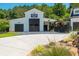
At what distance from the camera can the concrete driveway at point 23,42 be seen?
791 cm

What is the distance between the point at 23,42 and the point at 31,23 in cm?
46

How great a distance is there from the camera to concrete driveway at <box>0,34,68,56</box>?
311 inches

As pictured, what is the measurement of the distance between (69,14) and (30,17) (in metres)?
0.87

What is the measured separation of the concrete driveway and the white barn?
16cm

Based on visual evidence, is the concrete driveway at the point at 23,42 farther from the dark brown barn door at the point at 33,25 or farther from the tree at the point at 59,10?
the tree at the point at 59,10

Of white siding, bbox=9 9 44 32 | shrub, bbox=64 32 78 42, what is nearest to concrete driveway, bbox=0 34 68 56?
shrub, bbox=64 32 78 42

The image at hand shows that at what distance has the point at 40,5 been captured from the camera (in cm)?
781

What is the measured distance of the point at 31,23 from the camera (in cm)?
807

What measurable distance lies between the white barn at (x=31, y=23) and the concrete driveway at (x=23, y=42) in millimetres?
160

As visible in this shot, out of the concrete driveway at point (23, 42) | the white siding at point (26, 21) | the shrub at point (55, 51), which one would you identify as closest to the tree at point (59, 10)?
the white siding at point (26, 21)

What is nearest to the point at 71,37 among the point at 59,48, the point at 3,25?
the point at 59,48

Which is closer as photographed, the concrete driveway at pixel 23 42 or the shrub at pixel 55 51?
the shrub at pixel 55 51

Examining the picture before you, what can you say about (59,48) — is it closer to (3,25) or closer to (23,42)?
(23,42)

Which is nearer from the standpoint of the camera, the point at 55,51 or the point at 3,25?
the point at 55,51
